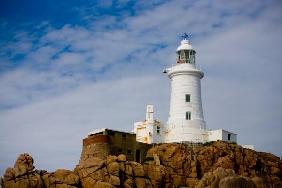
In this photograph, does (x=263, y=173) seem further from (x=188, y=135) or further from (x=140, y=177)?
(x=140, y=177)

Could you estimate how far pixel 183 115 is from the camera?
186 feet

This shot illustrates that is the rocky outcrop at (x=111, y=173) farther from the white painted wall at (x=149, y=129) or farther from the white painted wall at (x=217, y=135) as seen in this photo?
the white painted wall at (x=217, y=135)

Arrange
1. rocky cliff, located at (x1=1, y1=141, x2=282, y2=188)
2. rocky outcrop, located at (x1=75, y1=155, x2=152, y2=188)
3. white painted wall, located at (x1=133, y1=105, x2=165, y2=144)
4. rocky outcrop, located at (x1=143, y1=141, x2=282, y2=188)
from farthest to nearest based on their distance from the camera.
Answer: white painted wall, located at (x1=133, y1=105, x2=165, y2=144), rocky outcrop, located at (x1=143, y1=141, x2=282, y2=188), rocky outcrop, located at (x1=75, y1=155, x2=152, y2=188), rocky cliff, located at (x1=1, y1=141, x2=282, y2=188)

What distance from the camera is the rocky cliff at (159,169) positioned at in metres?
46.3

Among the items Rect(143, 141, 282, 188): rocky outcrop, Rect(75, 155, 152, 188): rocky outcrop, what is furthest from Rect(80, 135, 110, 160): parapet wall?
Rect(143, 141, 282, 188): rocky outcrop

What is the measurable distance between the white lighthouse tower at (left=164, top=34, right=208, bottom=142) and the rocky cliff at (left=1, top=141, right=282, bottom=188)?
2105 mm

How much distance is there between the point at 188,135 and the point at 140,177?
8750mm

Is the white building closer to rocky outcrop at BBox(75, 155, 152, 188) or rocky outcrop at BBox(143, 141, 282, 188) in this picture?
rocky outcrop at BBox(143, 141, 282, 188)

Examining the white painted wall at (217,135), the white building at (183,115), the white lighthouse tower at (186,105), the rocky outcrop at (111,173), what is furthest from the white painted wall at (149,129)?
the rocky outcrop at (111,173)

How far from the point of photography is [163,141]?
55656 millimetres

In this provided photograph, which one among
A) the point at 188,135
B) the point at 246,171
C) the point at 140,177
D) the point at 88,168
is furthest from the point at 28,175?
the point at 246,171

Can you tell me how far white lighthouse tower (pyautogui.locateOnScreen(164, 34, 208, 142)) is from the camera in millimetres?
55656

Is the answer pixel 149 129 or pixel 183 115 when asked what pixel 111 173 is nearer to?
pixel 149 129

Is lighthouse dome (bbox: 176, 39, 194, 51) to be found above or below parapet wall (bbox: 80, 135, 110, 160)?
above
